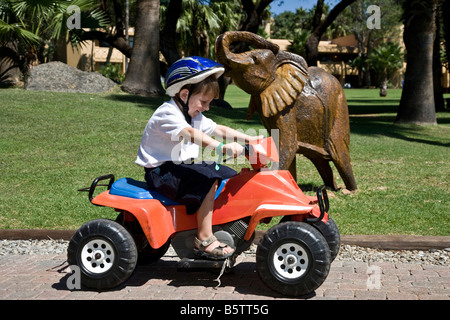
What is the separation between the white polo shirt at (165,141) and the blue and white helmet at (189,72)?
0.16m

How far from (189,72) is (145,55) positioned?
37.0ft

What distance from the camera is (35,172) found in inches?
343

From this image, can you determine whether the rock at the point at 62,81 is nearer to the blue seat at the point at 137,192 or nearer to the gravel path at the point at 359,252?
the gravel path at the point at 359,252

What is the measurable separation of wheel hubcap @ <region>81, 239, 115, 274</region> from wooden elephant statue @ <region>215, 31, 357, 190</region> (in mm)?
2370

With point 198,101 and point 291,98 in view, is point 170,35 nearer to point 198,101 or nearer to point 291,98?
point 291,98

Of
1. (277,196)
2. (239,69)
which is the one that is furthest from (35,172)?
Result: (277,196)

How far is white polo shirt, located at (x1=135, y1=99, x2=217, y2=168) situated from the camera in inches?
154

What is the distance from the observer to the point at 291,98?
19.8ft

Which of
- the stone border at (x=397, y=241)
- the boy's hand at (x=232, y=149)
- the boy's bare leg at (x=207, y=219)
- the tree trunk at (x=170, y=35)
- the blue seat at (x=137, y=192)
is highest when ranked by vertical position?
the tree trunk at (x=170, y=35)

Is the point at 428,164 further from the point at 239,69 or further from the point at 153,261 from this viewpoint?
the point at 153,261

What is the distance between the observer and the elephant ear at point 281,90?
235 inches

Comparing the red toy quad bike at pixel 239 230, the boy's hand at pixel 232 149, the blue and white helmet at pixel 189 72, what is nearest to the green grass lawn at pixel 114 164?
the red toy quad bike at pixel 239 230

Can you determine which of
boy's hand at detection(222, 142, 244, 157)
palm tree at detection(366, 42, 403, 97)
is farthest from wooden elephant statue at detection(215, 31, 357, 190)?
palm tree at detection(366, 42, 403, 97)

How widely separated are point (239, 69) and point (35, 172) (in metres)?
4.38
